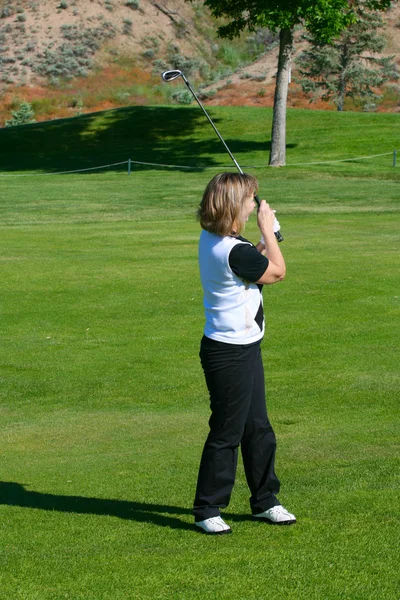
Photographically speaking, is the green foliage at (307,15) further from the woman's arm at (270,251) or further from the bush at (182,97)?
the bush at (182,97)

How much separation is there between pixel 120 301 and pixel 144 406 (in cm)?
508

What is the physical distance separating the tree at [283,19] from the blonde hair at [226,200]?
31907 millimetres

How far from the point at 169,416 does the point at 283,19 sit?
29628 millimetres

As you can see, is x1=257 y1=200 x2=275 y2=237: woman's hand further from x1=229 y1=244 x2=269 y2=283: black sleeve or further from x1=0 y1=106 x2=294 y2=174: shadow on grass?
x1=0 y1=106 x2=294 y2=174: shadow on grass

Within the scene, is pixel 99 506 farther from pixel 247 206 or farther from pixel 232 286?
pixel 247 206

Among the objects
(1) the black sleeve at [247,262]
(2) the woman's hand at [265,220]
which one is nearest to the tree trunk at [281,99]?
(2) the woman's hand at [265,220]

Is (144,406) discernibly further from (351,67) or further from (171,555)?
(351,67)

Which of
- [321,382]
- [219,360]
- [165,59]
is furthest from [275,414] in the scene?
[165,59]

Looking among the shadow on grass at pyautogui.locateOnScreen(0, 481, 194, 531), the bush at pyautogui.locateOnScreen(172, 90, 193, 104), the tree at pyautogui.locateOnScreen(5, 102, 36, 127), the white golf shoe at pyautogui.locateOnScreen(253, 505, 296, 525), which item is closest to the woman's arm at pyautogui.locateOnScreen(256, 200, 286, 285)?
the white golf shoe at pyautogui.locateOnScreen(253, 505, 296, 525)

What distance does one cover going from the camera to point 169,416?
903 centimetres

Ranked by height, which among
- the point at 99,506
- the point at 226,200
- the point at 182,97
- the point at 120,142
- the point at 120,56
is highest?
the point at 120,56

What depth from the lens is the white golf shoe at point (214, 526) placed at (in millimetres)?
5469

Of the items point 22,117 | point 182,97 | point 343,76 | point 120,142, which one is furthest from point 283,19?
point 343,76

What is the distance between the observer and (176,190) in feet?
110
